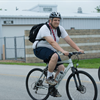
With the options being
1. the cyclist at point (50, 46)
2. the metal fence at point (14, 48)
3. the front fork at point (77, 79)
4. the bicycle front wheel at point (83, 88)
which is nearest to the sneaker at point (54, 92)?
the cyclist at point (50, 46)

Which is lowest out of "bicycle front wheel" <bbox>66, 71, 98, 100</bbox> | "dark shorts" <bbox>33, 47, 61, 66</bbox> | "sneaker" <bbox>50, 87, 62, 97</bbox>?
"sneaker" <bbox>50, 87, 62, 97</bbox>

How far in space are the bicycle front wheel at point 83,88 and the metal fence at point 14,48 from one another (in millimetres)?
14979

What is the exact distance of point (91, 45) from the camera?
18938 mm

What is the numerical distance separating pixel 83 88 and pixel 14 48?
16515 mm

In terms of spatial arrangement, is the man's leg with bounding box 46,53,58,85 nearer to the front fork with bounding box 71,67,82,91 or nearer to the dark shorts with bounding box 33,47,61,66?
the dark shorts with bounding box 33,47,61,66

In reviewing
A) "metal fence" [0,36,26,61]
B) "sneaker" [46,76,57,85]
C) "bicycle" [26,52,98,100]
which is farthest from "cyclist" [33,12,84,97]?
"metal fence" [0,36,26,61]

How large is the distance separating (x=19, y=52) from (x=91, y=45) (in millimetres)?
6171

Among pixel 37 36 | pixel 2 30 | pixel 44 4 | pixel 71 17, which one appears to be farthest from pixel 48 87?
pixel 44 4

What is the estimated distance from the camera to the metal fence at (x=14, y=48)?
65.0 feet

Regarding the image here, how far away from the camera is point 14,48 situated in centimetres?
2053

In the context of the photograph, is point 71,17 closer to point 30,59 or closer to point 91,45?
point 91,45

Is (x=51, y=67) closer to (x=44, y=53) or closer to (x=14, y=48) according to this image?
(x=44, y=53)

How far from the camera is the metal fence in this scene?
780 inches

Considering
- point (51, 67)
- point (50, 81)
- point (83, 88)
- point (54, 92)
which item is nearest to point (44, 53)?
point (51, 67)
